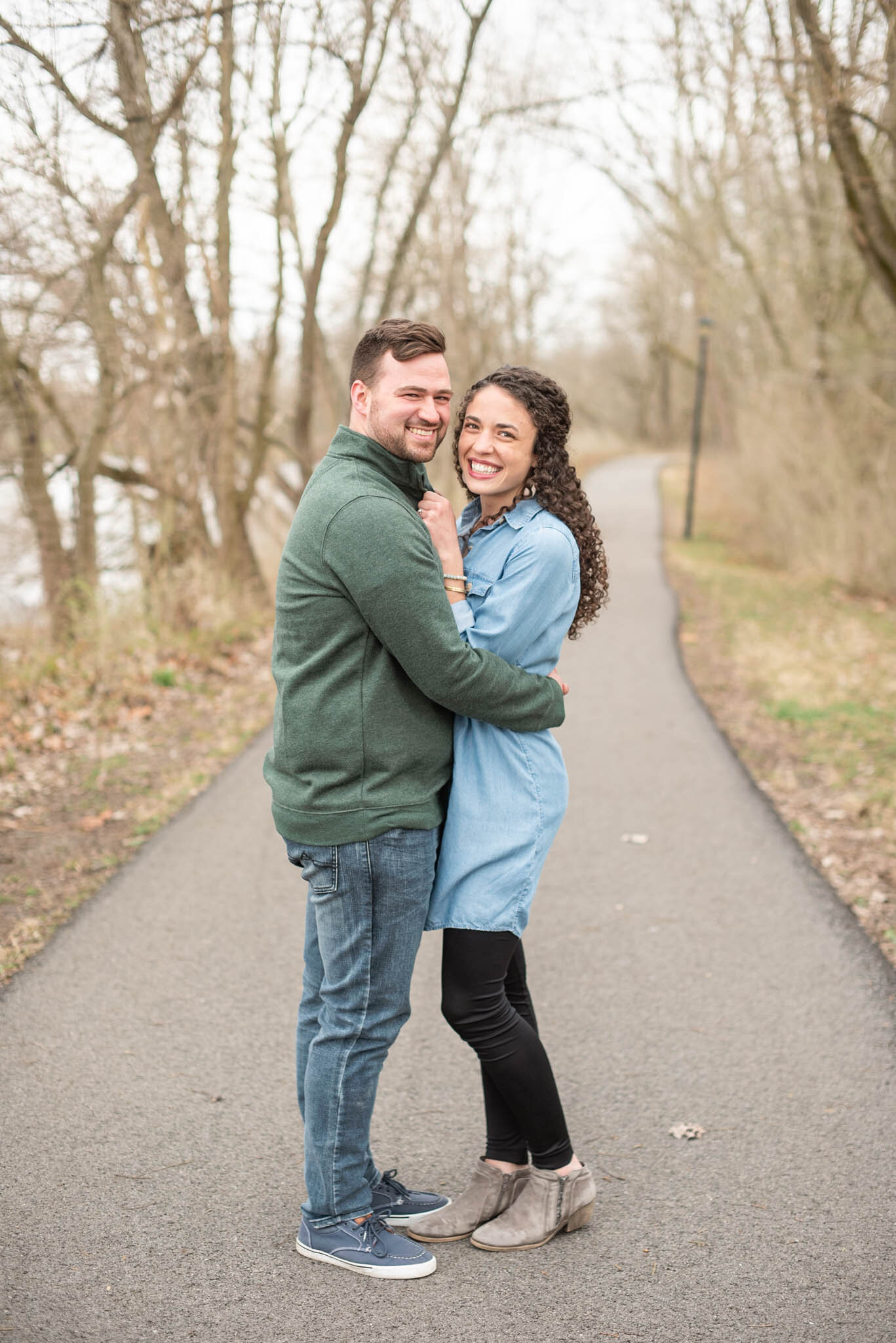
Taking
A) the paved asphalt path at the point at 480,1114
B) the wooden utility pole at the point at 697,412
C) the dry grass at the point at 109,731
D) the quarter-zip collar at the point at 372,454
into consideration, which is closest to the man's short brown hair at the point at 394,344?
the quarter-zip collar at the point at 372,454

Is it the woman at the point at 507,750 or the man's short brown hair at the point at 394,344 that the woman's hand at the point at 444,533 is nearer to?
the woman at the point at 507,750

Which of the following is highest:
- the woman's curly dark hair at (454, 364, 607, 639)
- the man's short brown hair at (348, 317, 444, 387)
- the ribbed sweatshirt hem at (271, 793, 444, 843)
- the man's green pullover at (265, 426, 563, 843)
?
the man's short brown hair at (348, 317, 444, 387)

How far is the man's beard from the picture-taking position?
233cm

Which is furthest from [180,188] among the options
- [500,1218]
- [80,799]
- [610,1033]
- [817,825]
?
[500,1218]

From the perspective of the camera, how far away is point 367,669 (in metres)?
2.28

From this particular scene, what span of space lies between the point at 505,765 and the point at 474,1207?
1.20m

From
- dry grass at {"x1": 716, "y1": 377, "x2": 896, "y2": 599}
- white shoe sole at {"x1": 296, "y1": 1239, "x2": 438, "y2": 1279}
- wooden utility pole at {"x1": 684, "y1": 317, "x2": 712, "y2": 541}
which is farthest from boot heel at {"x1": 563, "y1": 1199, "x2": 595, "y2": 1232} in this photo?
wooden utility pole at {"x1": 684, "y1": 317, "x2": 712, "y2": 541}

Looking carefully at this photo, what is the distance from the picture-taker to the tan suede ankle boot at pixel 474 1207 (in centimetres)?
265

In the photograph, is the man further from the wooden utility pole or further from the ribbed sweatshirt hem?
the wooden utility pole

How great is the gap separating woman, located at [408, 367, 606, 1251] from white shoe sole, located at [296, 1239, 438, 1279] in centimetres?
13

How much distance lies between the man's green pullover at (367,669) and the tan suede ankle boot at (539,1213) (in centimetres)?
101

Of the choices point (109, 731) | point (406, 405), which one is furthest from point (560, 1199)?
point (109, 731)

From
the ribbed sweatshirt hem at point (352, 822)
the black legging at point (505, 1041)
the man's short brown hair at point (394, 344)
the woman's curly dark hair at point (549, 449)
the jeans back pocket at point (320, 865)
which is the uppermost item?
the man's short brown hair at point (394, 344)

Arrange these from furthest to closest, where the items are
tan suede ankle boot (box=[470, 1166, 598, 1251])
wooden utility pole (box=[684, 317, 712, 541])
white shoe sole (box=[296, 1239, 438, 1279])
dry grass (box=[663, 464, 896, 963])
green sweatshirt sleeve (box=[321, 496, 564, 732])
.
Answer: wooden utility pole (box=[684, 317, 712, 541])
dry grass (box=[663, 464, 896, 963])
tan suede ankle boot (box=[470, 1166, 598, 1251])
white shoe sole (box=[296, 1239, 438, 1279])
green sweatshirt sleeve (box=[321, 496, 564, 732])
